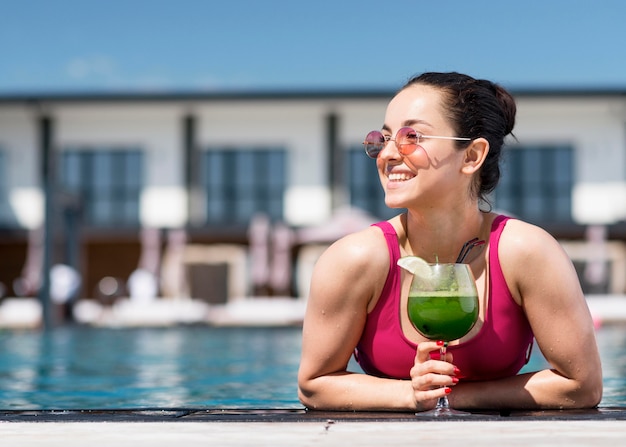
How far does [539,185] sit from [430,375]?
25.6m

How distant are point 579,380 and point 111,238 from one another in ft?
81.1

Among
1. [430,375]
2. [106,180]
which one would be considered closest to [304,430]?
[430,375]

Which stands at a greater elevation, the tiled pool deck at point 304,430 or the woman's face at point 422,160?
the woman's face at point 422,160

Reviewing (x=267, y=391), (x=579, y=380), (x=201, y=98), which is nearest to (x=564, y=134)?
(x=201, y=98)

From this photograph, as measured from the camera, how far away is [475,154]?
9.69ft

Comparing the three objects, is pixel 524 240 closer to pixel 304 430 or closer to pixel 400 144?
pixel 400 144

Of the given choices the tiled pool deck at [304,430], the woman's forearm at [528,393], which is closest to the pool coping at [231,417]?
the tiled pool deck at [304,430]

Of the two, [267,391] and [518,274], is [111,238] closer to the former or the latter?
[267,391]

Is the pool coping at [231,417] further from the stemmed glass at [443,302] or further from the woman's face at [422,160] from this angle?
the woman's face at [422,160]

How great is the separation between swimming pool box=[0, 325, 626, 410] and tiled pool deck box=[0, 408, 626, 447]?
240cm

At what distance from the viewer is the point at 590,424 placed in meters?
2.31

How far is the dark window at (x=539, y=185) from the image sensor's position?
27.4 m

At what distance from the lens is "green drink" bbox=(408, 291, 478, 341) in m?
2.65

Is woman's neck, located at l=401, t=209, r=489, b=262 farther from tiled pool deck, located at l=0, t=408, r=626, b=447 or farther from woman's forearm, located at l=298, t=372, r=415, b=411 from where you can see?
tiled pool deck, located at l=0, t=408, r=626, b=447
